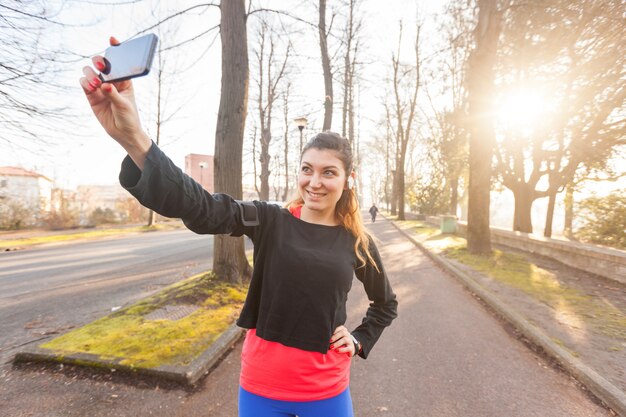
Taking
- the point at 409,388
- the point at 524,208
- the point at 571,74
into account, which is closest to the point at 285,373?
the point at 409,388

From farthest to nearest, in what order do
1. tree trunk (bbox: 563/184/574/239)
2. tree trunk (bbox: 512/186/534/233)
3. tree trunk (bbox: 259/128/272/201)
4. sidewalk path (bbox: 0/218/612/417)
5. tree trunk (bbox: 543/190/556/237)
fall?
1. tree trunk (bbox: 259/128/272/201)
2. tree trunk (bbox: 512/186/534/233)
3. tree trunk (bbox: 543/190/556/237)
4. tree trunk (bbox: 563/184/574/239)
5. sidewalk path (bbox: 0/218/612/417)

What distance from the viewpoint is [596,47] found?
1018 cm

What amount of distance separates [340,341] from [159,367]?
9.55ft

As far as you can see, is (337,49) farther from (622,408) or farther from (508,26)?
(622,408)

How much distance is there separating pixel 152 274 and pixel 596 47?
1570 centimetres

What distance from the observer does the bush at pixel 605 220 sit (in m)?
12.0

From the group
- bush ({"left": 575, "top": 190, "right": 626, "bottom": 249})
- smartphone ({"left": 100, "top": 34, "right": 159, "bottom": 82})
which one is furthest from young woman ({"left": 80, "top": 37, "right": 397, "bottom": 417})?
bush ({"left": 575, "top": 190, "right": 626, "bottom": 249})

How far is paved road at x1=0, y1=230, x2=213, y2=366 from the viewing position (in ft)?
18.1

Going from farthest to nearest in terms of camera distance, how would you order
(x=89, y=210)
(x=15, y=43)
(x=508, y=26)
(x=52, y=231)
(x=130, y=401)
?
(x=89, y=210) < (x=52, y=231) < (x=508, y=26) < (x=15, y=43) < (x=130, y=401)

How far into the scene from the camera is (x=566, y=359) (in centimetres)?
403

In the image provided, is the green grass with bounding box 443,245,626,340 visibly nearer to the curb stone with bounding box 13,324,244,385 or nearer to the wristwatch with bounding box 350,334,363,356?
the wristwatch with bounding box 350,334,363,356

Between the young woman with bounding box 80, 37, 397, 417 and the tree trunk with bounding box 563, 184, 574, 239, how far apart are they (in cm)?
1741

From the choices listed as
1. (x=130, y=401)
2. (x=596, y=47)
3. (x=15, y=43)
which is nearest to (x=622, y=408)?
(x=130, y=401)

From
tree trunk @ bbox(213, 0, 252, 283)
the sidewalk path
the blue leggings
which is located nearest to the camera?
the blue leggings
